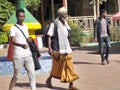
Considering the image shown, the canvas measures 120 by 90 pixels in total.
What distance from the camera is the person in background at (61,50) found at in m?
10.1

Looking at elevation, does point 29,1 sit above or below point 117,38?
above

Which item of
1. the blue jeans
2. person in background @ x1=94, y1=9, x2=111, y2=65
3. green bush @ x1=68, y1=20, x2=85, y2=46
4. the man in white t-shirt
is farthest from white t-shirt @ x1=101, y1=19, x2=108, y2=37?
green bush @ x1=68, y1=20, x2=85, y2=46

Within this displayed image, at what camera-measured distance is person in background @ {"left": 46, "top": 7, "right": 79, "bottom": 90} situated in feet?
33.2

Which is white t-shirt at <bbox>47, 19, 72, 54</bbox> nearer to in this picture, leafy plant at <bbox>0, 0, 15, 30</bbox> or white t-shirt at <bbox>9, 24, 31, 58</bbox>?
white t-shirt at <bbox>9, 24, 31, 58</bbox>

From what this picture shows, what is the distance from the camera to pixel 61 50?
10.1 m

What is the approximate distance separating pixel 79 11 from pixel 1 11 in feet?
36.7

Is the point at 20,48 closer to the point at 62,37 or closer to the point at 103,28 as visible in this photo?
the point at 62,37

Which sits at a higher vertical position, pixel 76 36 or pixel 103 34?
pixel 103 34

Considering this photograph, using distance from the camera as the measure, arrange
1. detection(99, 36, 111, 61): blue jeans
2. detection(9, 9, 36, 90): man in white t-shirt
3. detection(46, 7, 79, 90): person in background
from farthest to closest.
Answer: detection(99, 36, 111, 61): blue jeans
detection(46, 7, 79, 90): person in background
detection(9, 9, 36, 90): man in white t-shirt

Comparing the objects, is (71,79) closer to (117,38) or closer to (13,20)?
(13,20)

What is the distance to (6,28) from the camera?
44.2 ft

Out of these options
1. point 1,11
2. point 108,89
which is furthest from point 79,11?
point 108,89

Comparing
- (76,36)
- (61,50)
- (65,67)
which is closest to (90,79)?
(65,67)

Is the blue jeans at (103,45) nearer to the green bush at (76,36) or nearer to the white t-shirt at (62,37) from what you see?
the white t-shirt at (62,37)
